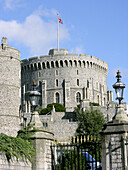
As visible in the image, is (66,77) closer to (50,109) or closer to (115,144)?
(50,109)

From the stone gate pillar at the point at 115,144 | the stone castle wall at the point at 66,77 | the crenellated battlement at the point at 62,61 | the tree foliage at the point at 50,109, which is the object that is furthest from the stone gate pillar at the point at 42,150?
the crenellated battlement at the point at 62,61

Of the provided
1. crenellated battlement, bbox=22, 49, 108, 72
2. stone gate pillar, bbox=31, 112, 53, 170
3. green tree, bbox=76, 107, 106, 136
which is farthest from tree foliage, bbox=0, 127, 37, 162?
crenellated battlement, bbox=22, 49, 108, 72

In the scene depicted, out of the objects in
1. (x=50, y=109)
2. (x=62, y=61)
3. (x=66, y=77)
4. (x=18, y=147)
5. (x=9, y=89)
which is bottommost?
(x=18, y=147)

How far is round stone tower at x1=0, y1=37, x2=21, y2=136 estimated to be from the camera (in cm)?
3823

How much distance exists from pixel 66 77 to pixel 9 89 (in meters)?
37.7

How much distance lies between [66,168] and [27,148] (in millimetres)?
2544

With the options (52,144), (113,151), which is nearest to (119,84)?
(113,151)

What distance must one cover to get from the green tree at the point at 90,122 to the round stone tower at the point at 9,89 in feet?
32.1

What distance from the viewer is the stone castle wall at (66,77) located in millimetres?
75500

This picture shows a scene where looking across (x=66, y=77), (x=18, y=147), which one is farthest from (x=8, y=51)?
(x=66, y=77)

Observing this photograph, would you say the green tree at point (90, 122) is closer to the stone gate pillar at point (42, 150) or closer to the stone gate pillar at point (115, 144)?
the stone gate pillar at point (42, 150)

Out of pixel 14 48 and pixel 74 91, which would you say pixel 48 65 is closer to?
pixel 74 91

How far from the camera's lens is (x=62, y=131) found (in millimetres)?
50188

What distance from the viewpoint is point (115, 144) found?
13.5m
